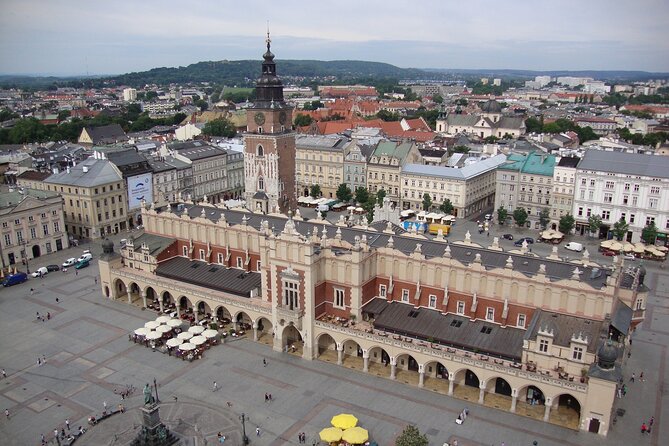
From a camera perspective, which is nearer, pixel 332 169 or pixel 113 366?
pixel 113 366

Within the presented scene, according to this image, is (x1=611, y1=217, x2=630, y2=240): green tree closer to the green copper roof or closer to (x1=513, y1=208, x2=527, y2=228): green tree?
(x1=513, y1=208, x2=527, y2=228): green tree

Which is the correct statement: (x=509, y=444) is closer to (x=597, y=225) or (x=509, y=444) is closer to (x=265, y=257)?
(x=265, y=257)

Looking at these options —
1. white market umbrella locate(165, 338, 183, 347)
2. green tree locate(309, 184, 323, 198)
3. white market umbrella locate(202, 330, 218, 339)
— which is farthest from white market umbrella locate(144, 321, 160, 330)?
green tree locate(309, 184, 323, 198)

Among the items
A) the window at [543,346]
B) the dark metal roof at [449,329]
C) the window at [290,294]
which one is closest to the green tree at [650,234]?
the dark metal roof at [449,329]

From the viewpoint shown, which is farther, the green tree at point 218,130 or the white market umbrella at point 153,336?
the green tree at point 218,130

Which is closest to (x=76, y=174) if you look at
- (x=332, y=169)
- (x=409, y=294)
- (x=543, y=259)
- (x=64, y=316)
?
(x=64, y=316)

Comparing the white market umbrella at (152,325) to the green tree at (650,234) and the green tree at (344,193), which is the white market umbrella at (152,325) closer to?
the green tree at (344,193)

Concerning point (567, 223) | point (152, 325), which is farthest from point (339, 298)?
point (567, 223)
